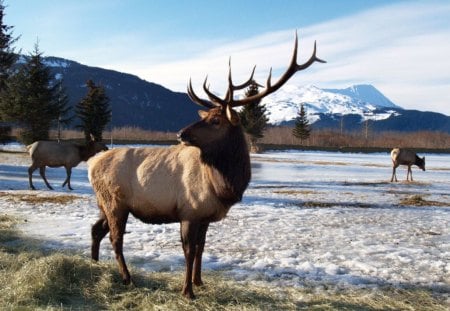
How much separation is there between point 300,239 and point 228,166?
3524 millimetres

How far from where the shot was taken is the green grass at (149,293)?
4.84 m

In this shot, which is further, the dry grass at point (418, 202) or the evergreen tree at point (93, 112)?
the evergreen tree at point (93, 112)

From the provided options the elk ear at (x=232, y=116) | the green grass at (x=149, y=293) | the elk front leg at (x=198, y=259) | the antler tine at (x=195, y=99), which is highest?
the antler tine at (x=195, y=99)

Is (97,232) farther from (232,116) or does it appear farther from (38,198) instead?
(38,198)

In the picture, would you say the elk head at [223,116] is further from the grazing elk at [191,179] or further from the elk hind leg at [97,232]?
the elk hind leg at [97,232]

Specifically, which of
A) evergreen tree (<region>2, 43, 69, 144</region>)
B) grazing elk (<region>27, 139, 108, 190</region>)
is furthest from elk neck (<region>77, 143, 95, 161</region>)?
evergreen tree (<region>2, 43, 69, 144</region>)

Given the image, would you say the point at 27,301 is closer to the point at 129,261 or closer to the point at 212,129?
the point at 129,261

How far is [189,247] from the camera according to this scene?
5160 millimetres

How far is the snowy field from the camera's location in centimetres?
615

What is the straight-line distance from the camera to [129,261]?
21.6ft

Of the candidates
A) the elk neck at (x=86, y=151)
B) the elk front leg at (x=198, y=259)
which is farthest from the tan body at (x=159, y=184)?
the elk neck at (x=86, y=151)

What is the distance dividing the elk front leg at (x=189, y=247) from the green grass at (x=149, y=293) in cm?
12

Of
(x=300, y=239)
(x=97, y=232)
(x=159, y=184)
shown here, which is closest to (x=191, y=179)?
(x=159, y=184)

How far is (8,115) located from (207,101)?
32.5m
